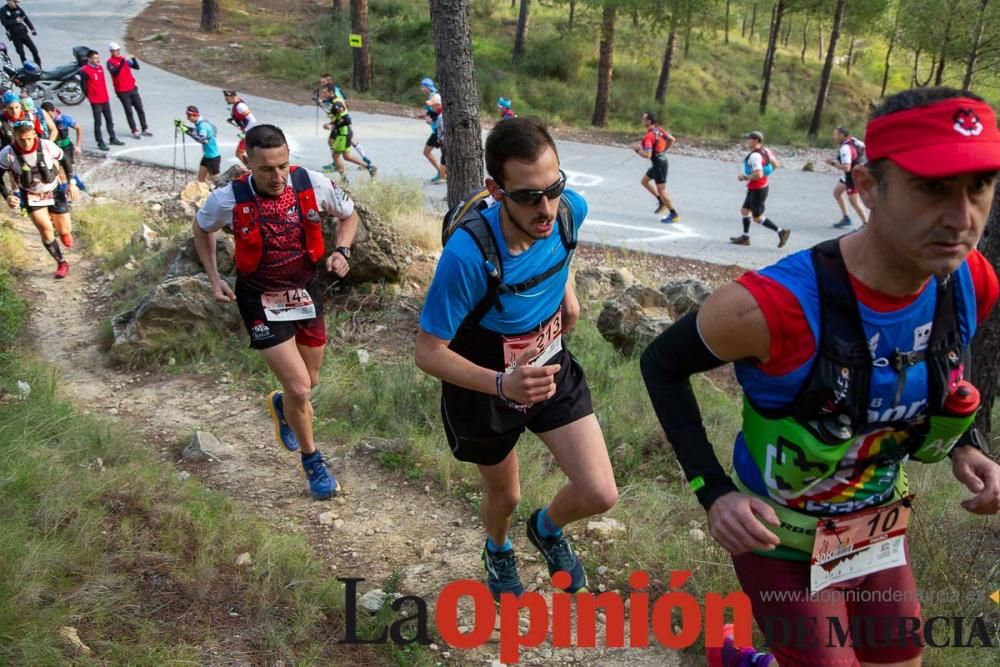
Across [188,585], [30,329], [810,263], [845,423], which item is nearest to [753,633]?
[845,423]

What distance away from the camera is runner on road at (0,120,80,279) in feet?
29.5

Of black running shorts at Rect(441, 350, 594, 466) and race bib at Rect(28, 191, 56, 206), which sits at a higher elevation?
black running shorts at Rect(441, 350, 594, 466)

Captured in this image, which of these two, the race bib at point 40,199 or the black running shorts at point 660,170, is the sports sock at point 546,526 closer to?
the race bib at point 40,199

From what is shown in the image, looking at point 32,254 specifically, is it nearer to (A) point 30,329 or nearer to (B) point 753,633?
(A) point 30,329

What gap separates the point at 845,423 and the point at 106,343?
6.40 metres

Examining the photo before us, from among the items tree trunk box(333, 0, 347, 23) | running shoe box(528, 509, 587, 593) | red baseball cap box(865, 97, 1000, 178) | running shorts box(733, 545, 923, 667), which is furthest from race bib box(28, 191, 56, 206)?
tree trunk box(333, 0, 347, 23)

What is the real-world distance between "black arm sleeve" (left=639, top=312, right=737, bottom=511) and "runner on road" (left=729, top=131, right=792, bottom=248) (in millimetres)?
10828

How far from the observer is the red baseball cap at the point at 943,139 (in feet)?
6.05

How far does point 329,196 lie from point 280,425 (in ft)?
4.65

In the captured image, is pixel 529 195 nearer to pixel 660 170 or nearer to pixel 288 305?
pixel 288 305

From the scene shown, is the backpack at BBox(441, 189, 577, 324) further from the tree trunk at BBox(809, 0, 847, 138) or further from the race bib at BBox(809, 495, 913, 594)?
the tree trunk at BBox(809, 0, 847, 138)

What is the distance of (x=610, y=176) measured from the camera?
53.9 feet

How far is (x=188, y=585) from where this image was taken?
3.60m

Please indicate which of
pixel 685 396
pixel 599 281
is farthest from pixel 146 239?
pixel 685 396
